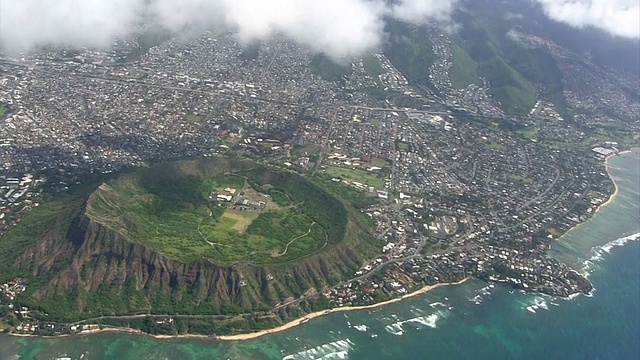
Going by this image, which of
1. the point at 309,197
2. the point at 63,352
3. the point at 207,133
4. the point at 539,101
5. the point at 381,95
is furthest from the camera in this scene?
the point at 539,101

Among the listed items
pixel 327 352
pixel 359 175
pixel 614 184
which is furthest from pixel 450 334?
pixel 614 184

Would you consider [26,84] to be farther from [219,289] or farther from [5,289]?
[219,289]

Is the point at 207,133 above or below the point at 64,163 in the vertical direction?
above

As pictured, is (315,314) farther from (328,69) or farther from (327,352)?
(328,69)

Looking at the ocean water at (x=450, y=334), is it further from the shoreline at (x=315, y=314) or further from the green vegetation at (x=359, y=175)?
the green vegetation at (x=359, y=175)

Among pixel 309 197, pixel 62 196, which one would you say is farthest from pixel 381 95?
pixel 62 196

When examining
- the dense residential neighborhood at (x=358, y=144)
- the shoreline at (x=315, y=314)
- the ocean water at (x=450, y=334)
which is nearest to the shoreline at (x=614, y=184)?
the dense residential neighborhood at (x=358, y=144)

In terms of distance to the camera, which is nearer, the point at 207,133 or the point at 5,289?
the point at 5,289
